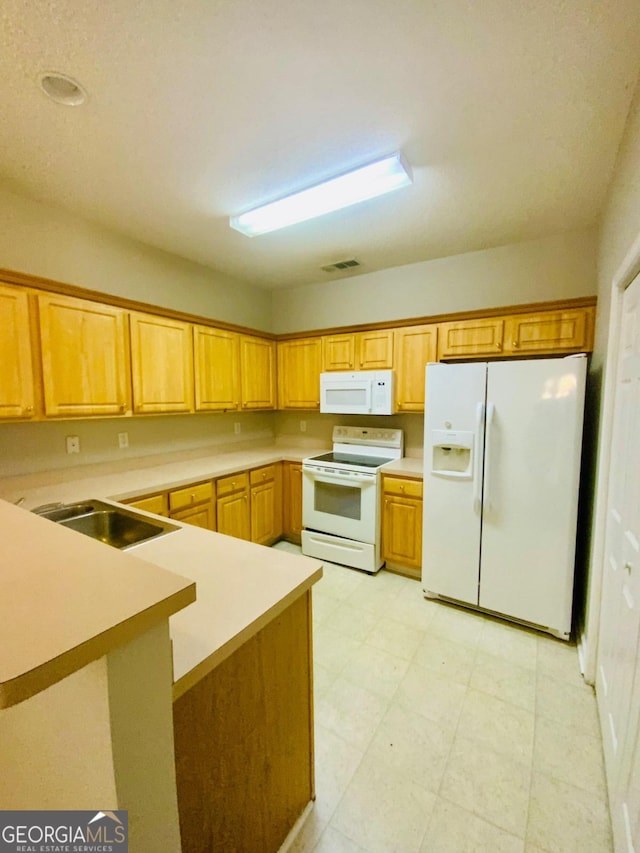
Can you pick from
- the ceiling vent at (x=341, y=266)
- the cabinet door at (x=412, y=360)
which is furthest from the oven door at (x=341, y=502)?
the ceiling vent at (x=341, y=266)

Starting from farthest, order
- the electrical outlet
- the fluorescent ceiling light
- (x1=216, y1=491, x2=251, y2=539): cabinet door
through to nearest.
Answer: (x1=216, y1=491, x2=251, y2=539): cabinet door, the electrical outlet, the fluorescent ceiling light

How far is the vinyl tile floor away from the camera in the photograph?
1.22 meters

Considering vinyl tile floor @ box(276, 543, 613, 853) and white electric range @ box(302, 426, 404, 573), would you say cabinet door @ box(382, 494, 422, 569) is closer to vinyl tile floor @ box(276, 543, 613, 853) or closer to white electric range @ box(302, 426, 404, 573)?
white electric range @ box(302, 426, 404, 573)

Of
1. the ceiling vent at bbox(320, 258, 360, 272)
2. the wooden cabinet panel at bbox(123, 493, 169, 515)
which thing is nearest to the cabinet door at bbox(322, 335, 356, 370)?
the ceiling vent at bbox(320, 258, 360, 272)

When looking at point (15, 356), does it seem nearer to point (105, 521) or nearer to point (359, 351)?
point (105, 521)

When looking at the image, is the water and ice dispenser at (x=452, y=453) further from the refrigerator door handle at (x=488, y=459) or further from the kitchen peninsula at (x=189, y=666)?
the kitchen peninsula at (x=189, y=666)

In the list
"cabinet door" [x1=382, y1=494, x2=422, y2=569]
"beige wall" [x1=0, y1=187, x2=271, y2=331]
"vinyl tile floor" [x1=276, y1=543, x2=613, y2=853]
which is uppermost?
"beige wall" [x1=0, y1=187, x2=271, y2=331]

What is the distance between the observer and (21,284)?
1929 millimetres

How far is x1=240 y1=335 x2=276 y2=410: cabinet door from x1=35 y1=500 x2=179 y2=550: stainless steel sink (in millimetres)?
1734

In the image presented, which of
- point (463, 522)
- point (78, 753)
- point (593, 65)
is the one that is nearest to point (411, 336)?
point (463, 522)

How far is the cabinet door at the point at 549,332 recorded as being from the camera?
2.37 meters

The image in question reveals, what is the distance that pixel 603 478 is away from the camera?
1.72m

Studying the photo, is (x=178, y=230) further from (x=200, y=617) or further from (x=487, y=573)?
(x=487, y=573)

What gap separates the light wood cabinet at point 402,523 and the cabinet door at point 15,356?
241cm
